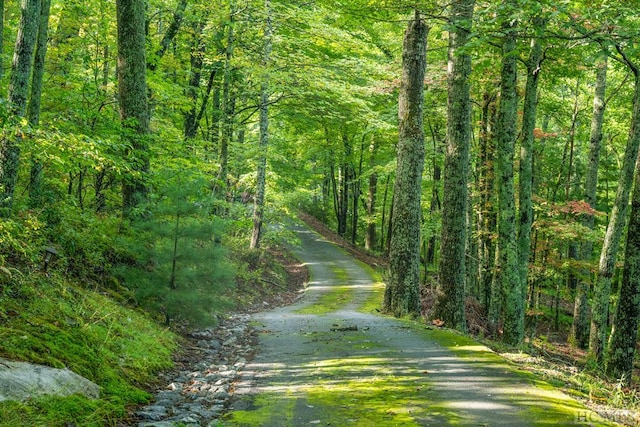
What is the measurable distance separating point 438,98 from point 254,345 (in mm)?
14369

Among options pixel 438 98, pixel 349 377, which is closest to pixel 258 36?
pixel 438 98

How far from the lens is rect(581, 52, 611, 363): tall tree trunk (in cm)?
1358

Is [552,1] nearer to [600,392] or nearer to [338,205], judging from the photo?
[600,392]

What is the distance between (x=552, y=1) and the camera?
7.00m

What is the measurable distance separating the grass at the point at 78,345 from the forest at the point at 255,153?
0.04m

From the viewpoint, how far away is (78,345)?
199 inches

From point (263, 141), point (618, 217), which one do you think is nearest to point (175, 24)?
point (263, 141)

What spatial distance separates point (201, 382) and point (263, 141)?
45.5 feet

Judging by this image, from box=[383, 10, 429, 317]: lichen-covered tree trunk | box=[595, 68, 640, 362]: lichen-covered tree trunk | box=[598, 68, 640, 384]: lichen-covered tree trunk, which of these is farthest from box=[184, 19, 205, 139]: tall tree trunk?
box=[598, 68, 640, 384]: lichen-covered tree trunk

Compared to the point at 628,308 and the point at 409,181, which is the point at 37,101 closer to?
the point at 409,181

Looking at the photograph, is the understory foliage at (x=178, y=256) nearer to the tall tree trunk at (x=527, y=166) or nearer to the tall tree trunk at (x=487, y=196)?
the tall tree trunk at (x=527, y=166)

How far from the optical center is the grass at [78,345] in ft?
12.8

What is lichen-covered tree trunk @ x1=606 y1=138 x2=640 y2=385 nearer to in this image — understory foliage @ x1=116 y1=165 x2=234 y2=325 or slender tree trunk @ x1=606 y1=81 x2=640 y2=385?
slender tree trunk @ x1=606 y1=81 x2=640 y2=385

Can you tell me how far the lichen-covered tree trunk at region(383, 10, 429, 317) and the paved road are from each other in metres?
2.33
